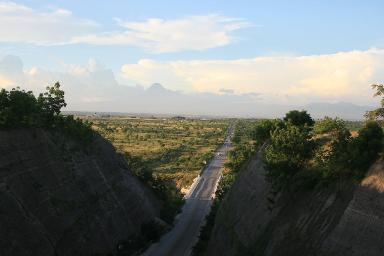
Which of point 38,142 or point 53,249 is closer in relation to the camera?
point 53,249

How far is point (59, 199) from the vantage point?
4341 cm

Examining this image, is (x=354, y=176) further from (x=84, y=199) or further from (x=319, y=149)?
(x=84, y=199)

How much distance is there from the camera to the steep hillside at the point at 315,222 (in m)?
21.9

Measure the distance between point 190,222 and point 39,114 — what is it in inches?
1248

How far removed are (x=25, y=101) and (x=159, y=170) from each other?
249 ft

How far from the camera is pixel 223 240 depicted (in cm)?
4194

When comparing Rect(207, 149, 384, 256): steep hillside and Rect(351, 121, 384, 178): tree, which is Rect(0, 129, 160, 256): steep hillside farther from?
Rect(351, 121, 384, 178): tree

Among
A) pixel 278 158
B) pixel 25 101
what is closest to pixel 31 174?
pixel 25 101

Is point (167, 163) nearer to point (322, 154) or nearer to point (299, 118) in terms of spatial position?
point (299, 118)

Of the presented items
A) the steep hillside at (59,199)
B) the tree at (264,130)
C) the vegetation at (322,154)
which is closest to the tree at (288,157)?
the vegetation at (322,154)

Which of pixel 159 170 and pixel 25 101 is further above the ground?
pixel 25 101

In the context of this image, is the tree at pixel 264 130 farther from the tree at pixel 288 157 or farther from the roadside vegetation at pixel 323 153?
the tree at pixel 288 157

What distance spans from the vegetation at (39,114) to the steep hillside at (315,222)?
22204 millimetres

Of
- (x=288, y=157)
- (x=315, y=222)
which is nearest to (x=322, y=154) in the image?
(x=288, y=157)
